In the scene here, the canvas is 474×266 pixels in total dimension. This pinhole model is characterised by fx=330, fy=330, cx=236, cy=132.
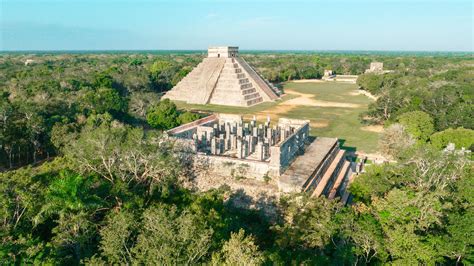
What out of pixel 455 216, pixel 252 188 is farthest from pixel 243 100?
pixel 455 216

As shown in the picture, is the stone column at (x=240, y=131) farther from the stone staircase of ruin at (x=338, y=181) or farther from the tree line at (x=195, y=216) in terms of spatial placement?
the stone staircase of ruin at (x=338, y=181)

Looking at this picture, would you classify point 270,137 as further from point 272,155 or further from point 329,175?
point 272,155

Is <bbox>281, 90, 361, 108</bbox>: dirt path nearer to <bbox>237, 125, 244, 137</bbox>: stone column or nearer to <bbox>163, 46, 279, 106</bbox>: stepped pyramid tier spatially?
<bbox>163, 46, 279, 106</bbox>: stepped pyramid tier

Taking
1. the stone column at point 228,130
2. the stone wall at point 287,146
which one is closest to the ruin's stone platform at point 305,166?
the stone wall at point 287,146

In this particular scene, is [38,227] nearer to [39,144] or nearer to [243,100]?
[39,144]

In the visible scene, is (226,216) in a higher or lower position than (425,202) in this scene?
lower
